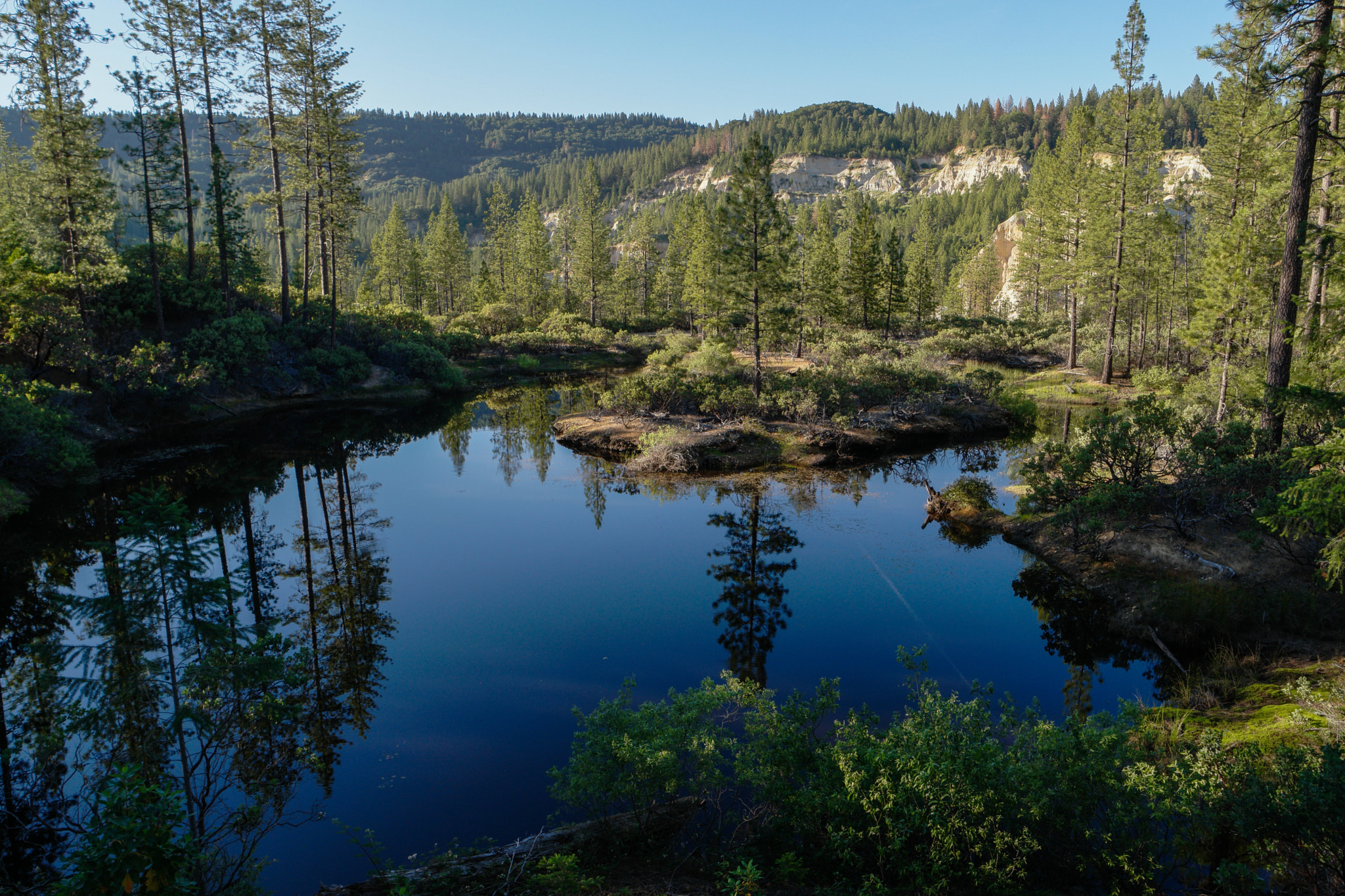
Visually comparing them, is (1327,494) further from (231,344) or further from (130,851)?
(231,344)

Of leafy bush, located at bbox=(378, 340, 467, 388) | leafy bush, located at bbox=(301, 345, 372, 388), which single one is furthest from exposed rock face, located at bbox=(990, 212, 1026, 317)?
leafy bush, located at bbox=(301, 345, 372, 388)

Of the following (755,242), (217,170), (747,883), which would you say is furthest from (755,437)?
(217,170)

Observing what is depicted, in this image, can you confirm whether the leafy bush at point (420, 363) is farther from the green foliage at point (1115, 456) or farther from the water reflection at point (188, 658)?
the green foliage at point (1115, 456)

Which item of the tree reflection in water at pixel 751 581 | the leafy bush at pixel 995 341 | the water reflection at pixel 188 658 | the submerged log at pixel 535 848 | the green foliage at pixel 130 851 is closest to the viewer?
the green foliage at pixel 130 851

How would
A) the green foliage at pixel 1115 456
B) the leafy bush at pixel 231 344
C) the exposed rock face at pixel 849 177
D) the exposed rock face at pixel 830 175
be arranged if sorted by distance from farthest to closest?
the exposed rock face at pixel 830 175
the exposed rock face at pixel 849 177
the leafy bush at pixel 231 344
the green foliage at pixel 1115 456

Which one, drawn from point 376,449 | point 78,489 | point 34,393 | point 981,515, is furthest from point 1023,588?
point 34,393

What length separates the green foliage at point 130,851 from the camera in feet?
11.2

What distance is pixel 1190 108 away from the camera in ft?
420

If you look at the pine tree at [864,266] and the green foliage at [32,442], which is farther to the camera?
the pine tree at [864,266]

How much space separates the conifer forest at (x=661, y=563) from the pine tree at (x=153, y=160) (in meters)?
0.23

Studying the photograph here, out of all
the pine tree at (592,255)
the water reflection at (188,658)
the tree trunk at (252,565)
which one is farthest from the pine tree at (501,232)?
the water reflection at (188,658)

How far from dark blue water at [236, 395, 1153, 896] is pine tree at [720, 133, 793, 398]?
10987 mm

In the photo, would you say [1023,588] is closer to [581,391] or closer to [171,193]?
[581,391]

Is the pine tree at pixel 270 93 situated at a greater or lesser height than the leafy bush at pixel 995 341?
greater
